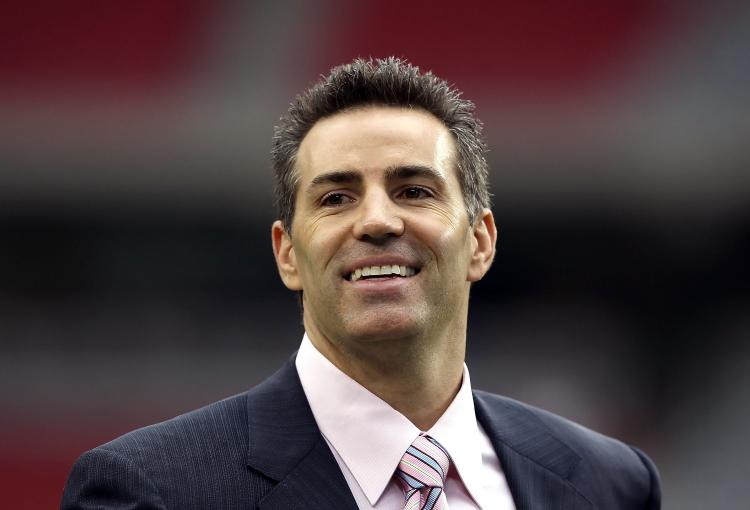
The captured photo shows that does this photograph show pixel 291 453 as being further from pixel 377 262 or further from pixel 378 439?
pixel 377 262

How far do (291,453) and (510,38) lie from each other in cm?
751

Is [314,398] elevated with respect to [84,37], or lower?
lower

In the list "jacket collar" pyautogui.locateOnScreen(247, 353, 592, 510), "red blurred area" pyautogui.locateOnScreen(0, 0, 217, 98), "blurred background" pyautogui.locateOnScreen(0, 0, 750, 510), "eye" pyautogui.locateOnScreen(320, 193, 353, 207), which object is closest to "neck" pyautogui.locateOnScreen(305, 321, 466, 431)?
"jacket collar" pyautogui.locateOnScreen(247, 353, 592, 510)

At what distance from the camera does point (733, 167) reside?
8.55m

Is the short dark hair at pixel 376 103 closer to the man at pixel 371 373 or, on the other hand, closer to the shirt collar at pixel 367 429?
the man at pixel 371 373

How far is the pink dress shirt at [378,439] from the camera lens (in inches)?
86.5

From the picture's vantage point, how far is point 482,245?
2.59 m

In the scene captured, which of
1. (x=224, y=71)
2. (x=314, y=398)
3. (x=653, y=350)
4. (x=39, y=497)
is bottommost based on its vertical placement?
(x=39, y=497)

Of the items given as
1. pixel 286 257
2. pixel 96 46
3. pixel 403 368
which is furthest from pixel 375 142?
pixel 96 46

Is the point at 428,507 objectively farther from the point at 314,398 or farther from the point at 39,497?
the point at 39,497

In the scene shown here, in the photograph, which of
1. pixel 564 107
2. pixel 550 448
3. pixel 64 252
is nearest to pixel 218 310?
pixel 64 252

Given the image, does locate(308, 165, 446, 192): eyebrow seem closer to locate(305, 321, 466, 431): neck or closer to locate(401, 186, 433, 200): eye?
locate(401, 186, 433, 200): eye

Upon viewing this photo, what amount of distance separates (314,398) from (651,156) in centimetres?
679

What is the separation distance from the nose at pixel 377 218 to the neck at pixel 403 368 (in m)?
0.21
